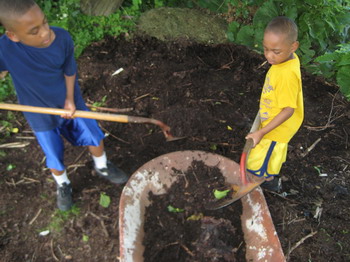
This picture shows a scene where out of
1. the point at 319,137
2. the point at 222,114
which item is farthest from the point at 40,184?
the point at 319,137

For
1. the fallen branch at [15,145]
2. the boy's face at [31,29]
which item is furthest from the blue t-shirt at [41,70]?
the fallen branch at [15,145]

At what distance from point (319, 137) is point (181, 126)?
1.81m

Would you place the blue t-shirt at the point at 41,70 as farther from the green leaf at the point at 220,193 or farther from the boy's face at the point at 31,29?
the green leaf at the point at 220,193

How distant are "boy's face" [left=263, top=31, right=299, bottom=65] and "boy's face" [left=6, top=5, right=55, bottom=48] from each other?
1.47m

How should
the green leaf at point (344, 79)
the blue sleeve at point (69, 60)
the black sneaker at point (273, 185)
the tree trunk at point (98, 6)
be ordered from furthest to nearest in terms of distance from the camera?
the tree trunk at point (98, 6), the green leaf at point (344, 79), the black sneaker at point (273, 185), the blue sleeve at point (69, 60)

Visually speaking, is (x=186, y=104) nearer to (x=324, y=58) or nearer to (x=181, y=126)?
(x=181, y=126)

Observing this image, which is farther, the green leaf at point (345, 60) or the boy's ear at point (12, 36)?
the green leaf at point (345, 60)

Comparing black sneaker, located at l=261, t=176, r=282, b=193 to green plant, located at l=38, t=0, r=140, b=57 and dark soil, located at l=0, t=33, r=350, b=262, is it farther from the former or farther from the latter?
green plant, located at l=38, t=0, r=140, b=57

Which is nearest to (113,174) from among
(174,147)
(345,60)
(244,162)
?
(174,147)

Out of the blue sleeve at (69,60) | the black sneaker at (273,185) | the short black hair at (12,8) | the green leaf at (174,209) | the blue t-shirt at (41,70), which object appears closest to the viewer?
the short black hair at (12,8)

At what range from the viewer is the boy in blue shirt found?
6.03 feet

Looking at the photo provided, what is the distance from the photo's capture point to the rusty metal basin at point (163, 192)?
6.71 feet

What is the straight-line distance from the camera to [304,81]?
165 inches

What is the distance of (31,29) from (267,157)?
1.99 m
